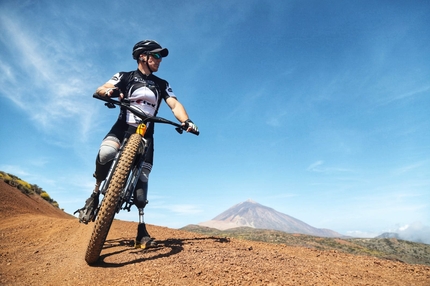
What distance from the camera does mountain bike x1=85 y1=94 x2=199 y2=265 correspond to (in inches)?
139

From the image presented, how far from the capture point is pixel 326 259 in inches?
204

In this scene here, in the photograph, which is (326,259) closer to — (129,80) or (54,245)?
(129,80)

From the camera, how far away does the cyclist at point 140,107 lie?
15.0ft

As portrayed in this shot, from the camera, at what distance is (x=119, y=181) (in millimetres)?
3721

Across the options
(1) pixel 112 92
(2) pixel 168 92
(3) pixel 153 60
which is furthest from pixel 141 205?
(3) pixel 153 60

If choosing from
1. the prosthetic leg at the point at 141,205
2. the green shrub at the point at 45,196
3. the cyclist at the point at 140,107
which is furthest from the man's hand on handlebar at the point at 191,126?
the green shrub at the point at 45,196

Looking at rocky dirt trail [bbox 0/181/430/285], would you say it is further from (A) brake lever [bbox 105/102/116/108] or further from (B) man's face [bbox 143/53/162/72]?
(B) man's face [bbox 143/53/162/72]

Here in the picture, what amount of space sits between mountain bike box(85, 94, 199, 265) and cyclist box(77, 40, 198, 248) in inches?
10.6

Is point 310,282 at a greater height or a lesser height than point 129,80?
lesser

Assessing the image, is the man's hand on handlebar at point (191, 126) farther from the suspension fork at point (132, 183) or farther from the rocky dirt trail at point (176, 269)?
the rocky dirt trail at point (176, 269)

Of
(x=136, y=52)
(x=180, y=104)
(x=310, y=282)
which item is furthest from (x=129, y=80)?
(x=310, y=282)

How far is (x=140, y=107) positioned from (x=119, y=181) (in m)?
1.82

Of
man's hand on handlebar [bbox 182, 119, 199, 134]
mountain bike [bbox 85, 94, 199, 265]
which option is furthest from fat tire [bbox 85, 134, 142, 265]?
man's hand on handlebar [bbox 182, 119, 199, 134]

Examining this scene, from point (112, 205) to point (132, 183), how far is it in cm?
65
